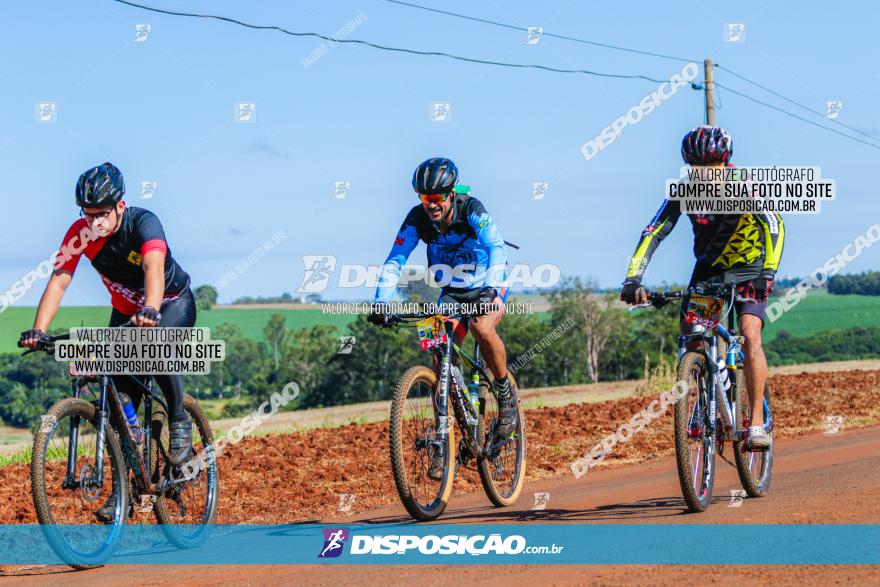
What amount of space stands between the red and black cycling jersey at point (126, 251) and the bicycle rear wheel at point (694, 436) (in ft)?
12.4

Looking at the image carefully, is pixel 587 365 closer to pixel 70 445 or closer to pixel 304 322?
pixel 304 322

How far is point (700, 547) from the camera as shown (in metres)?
6.59

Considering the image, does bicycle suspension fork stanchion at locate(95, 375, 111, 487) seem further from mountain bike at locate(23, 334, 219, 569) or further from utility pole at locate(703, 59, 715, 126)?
utility pole at locate(703, 59, 715, 126)

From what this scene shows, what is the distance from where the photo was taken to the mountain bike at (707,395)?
26.0ft

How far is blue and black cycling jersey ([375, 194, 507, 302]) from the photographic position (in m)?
8.68

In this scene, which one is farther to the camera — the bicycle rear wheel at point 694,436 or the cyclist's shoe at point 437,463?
the cyclist's shoe at point 437,463

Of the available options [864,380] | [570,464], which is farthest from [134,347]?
[864,380]

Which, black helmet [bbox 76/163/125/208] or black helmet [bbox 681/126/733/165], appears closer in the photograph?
black helmet [bbox 76/163/125/208]

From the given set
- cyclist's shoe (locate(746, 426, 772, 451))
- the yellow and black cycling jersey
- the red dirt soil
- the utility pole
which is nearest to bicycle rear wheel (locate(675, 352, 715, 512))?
cyclist's shoe (locate(746, 426, 772, 451))

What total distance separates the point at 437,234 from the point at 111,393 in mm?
2832

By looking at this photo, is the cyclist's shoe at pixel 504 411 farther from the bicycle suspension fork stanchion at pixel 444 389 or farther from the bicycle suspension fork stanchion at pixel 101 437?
the bicycle suspension fork stanchion at pixel 101 437

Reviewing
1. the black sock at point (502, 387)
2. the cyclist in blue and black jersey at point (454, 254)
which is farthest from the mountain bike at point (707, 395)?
the black sock at point (502, 387)

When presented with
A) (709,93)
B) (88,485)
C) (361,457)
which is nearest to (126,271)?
(88,485)

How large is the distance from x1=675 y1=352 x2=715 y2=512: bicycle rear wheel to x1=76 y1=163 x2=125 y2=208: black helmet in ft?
13.4
